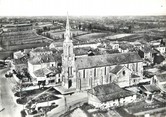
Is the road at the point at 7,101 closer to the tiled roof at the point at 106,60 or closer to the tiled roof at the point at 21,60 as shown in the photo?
the tiled roof at the point at 21,60

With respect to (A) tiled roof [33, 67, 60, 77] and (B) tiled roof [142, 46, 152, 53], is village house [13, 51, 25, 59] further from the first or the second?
(B) tiled roof [142, 46, 152, 53]

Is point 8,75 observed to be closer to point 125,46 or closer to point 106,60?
point 106,60

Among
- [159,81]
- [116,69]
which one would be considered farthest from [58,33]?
[159,81]

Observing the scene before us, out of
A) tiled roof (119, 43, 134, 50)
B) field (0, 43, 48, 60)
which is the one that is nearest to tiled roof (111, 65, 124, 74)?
tiled roof (119, 43, 134, 50)
